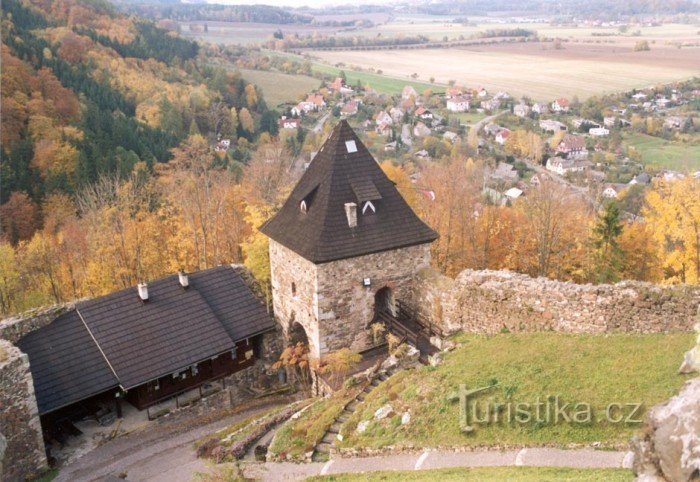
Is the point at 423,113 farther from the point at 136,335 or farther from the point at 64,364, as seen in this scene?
the point at 64,364

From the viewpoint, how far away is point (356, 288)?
20.8 m

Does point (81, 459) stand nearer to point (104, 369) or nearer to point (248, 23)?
point (104, 369)

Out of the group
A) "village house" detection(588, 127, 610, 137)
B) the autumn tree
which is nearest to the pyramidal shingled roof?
the autumn tree

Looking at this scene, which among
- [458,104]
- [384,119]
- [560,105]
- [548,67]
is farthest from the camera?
[458,104]

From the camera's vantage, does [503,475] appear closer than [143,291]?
Yes

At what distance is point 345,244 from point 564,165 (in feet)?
131

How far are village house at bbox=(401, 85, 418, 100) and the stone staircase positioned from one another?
73089 mm

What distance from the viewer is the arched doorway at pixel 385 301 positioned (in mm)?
21719

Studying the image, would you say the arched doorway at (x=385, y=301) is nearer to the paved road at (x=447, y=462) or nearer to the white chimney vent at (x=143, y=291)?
the paved road at (x=447, y=462)

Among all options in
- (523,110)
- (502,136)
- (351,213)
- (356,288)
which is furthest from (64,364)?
(523,110)

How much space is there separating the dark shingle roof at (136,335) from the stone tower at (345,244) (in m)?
3.10

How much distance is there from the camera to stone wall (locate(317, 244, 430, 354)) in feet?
66.9

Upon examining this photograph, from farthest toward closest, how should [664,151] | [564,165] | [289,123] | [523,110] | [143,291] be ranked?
[523,110], [289,123], [664,151], [564,165], [143,291]

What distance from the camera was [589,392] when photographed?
13.2 metres
